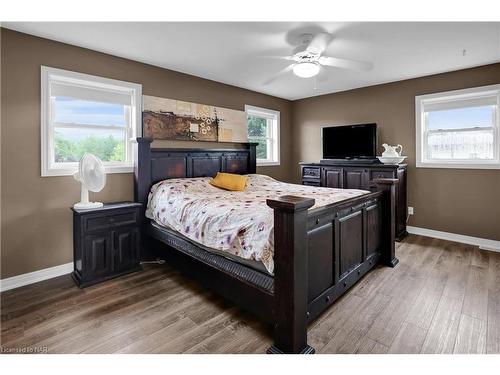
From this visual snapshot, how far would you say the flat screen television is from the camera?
4664mm

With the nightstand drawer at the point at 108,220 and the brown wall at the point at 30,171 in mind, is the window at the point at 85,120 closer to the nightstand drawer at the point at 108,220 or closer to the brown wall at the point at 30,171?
the brown wall at the point at 30,171

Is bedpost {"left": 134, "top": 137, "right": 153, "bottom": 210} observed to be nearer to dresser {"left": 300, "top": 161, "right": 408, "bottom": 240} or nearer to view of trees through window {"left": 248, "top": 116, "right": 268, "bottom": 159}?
view of trees through window {"left": 248, "top": 116, "right": 268, "bottom": 159}

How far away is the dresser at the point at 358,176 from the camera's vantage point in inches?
163

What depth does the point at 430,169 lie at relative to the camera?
14.1ft

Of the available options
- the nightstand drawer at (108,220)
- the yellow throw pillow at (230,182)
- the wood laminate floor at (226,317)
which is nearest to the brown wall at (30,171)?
the wood laminate floor at (226,317)

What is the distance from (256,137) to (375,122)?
84.0 inches

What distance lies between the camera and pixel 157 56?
11.1ft

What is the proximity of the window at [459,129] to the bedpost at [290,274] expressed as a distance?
3.63m

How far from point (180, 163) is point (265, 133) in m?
2.32

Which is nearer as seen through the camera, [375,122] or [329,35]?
[329,35]

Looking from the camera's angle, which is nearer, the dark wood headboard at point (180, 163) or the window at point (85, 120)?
the window at point (85, 120)

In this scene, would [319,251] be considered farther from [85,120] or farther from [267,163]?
[267,163]
